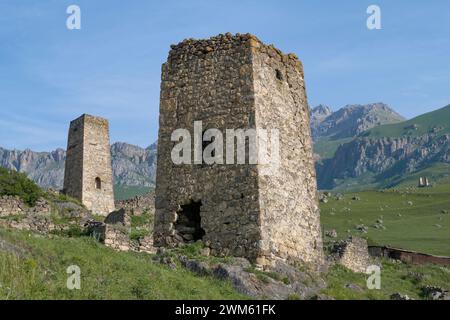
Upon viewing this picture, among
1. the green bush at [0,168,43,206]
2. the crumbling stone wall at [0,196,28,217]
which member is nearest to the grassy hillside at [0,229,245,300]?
the crumbling stone wall at [0,196,28,217]

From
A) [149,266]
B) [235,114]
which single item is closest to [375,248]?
[235,114]

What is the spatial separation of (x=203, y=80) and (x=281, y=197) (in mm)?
3748

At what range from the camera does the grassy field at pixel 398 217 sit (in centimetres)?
4984

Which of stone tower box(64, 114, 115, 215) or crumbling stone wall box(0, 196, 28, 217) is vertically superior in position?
stone tower box(64, 114, 115, 215)

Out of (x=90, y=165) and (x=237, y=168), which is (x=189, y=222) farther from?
(x=90, y=165)

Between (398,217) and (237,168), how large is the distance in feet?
165

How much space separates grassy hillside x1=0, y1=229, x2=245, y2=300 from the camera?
38.4ft

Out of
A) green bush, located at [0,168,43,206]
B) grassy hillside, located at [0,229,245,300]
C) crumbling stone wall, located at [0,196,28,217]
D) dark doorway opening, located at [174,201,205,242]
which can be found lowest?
grassy hillside, located at [0,229,245,300]

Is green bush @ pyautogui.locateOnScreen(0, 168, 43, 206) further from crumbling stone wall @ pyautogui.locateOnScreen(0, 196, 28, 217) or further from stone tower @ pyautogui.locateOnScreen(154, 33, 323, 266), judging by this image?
stone tower @ pyautogui.locateOnScreen(154, 33, 323, 266)

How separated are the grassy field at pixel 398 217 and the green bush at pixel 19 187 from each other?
81.1 ft


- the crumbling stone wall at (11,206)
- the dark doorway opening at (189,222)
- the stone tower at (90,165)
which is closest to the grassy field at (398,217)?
the stone tower at (90,165)

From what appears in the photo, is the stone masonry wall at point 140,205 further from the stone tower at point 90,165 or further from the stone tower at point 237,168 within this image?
the stone tower at point 237,168

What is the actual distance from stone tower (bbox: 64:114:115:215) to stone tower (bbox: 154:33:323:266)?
84.1 feet

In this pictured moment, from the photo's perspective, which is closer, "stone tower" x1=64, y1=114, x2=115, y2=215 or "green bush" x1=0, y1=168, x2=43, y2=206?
"green bush" x1=0, y1=168, x2=43, y2=206
